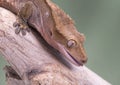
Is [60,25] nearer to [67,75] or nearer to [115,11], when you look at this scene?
[67,75]

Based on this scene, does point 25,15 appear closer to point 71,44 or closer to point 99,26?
point 71,44

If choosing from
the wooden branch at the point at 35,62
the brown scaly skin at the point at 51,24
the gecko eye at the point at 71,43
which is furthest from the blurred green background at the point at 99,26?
the gecko eye at the point at 71,43

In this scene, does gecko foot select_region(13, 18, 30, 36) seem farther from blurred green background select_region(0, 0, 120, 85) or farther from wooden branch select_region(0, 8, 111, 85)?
blurred green background select_region(0, 0, 120, 85)

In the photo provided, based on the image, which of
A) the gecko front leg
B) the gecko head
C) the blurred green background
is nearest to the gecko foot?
the gecko front leg

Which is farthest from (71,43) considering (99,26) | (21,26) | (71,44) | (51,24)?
(99,26)

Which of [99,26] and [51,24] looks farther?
[99,26]

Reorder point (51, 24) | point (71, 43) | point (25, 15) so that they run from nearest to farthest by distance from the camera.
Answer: point (71, 43)
point (51, 24)
point (25, 15)
